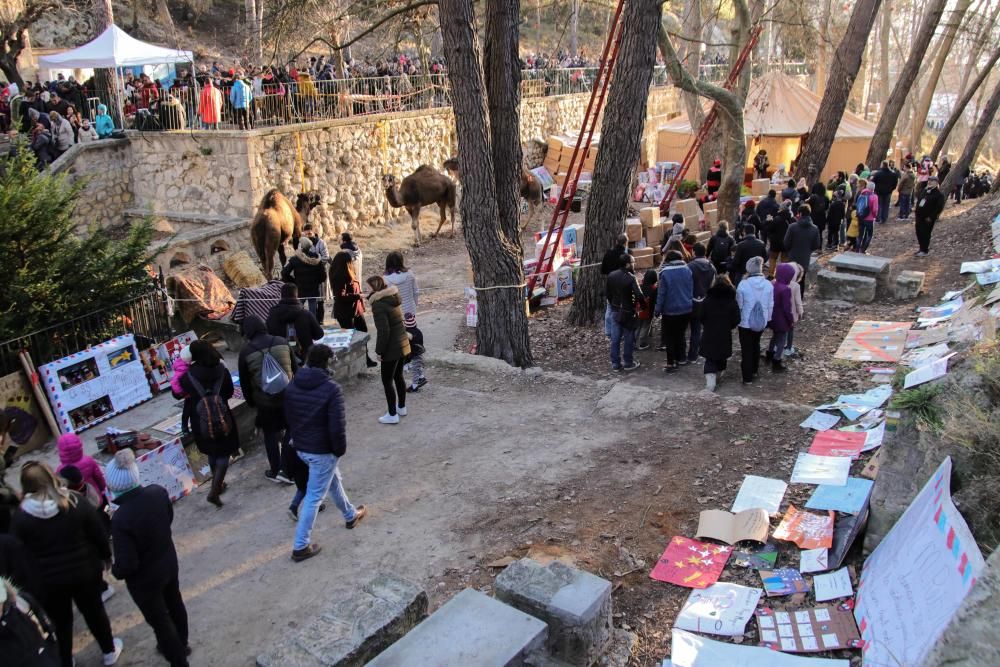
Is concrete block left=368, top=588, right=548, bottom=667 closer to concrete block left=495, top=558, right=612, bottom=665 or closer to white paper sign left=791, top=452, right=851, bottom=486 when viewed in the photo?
concrete block left=495, top=558, right=612, bottom=665

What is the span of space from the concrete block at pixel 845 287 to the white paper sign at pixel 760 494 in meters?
6.29

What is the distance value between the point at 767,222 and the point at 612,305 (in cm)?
427

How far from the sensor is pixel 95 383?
325 inches

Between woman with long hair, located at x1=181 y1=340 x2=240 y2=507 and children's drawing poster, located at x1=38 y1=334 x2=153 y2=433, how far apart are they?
2.47 metres

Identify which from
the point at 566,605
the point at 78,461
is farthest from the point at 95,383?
the point at 566,605

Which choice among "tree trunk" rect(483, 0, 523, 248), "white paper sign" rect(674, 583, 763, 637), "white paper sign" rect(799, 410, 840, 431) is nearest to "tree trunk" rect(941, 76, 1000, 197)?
"tree trunk" rect(483, 0, 523, 248)

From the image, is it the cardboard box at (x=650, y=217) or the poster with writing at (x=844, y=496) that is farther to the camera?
the cardboard box at (x=650, y=217)

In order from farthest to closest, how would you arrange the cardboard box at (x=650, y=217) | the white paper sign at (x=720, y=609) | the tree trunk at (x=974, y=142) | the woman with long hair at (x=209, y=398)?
the tree trunk at (x=974, y=142) → the cardboard box at (x=650, y=217) → the woman with long hair at (x=209, y=398) → the white paper sign at (x=720, y=609)

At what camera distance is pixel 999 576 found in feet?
9.93

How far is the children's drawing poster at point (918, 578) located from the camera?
12.2 feet

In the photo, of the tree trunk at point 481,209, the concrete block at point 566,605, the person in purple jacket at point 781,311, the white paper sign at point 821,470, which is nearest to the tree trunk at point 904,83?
the person in purple jacket at point 781,311

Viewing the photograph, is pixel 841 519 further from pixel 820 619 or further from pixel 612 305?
pixel 612 305

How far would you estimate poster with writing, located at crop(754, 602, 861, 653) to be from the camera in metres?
4.30

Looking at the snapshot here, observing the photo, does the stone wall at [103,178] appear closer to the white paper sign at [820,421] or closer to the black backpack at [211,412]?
the black backpack at [211,412]
